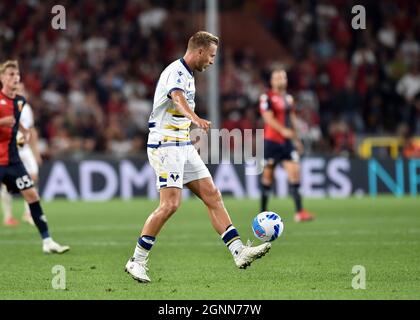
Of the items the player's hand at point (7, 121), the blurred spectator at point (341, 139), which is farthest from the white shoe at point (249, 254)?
the blurred spectator at point (341, 139)

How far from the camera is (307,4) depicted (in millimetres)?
27781

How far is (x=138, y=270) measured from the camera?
923 centimetres

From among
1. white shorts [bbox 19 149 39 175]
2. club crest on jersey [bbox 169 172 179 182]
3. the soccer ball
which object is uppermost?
club crest on jersey [bbox 169 172 179 182]

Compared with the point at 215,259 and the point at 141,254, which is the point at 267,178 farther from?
the point at 141,254

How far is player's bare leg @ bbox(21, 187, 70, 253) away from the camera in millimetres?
11828

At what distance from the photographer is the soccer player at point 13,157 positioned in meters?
11.8

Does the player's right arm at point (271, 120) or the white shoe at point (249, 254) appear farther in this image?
the player's right arm at point (271, 120)

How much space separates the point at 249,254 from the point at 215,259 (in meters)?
1.58

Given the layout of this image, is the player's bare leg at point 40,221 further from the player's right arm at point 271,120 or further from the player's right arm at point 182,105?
the player's right arm at point 271,120

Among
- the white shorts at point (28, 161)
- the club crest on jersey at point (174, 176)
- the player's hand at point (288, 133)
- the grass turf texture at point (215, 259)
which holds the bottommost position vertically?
the grass turf texture at point (215, 259)

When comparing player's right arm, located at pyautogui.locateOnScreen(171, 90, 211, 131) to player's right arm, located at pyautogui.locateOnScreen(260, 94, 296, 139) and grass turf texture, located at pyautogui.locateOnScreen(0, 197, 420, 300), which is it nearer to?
grass turf texture, located at pyautogui.locateOnScreen(0, 197, 420, 300)

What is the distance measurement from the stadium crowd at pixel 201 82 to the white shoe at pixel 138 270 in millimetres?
13679

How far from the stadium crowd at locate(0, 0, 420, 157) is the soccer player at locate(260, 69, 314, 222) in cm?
730

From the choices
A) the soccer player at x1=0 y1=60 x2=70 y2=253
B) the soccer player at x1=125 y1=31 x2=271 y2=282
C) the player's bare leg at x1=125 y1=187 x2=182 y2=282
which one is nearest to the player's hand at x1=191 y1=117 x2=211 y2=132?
the soccer player at x1=125 y1=31 x2=271 y2=282
